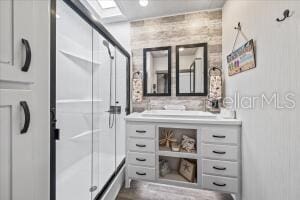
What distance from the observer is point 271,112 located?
1.00m

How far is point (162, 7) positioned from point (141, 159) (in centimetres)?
195

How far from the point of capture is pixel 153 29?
2.27 metres

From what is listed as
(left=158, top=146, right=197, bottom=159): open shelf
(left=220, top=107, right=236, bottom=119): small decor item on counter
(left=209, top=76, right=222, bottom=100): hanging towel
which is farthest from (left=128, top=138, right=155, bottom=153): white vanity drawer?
(left=209, top=76, right=222, bottom=100): hanging towel

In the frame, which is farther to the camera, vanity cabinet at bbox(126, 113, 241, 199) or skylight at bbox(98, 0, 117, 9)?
skylight at bbox(98, 0, 117, 9)

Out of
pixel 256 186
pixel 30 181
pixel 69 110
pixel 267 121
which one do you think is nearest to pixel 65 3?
pixel 30 181

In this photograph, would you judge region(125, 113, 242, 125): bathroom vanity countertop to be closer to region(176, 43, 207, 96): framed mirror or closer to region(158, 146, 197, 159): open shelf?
region(158, 146, 197, 159): open shelf

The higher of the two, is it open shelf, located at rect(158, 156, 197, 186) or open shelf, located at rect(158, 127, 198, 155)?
open shelf, located at rect(158, 127, 198, 155)

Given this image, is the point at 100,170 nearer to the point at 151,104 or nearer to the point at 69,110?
the point at 69,110

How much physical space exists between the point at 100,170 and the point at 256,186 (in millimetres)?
1573

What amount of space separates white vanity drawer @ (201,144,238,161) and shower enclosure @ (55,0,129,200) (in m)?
1.08

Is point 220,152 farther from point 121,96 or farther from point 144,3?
point 144,3

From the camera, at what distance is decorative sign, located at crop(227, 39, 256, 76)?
1.22 m

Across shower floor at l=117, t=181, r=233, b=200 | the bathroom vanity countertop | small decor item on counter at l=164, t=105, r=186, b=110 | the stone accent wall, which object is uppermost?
the stone accent wall

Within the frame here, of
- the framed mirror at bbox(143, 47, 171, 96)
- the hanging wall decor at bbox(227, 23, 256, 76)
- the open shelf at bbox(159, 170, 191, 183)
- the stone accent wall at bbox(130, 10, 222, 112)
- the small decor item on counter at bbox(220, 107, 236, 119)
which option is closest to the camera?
the hanging wall decor at bbox(227, 23, 256, 76)
